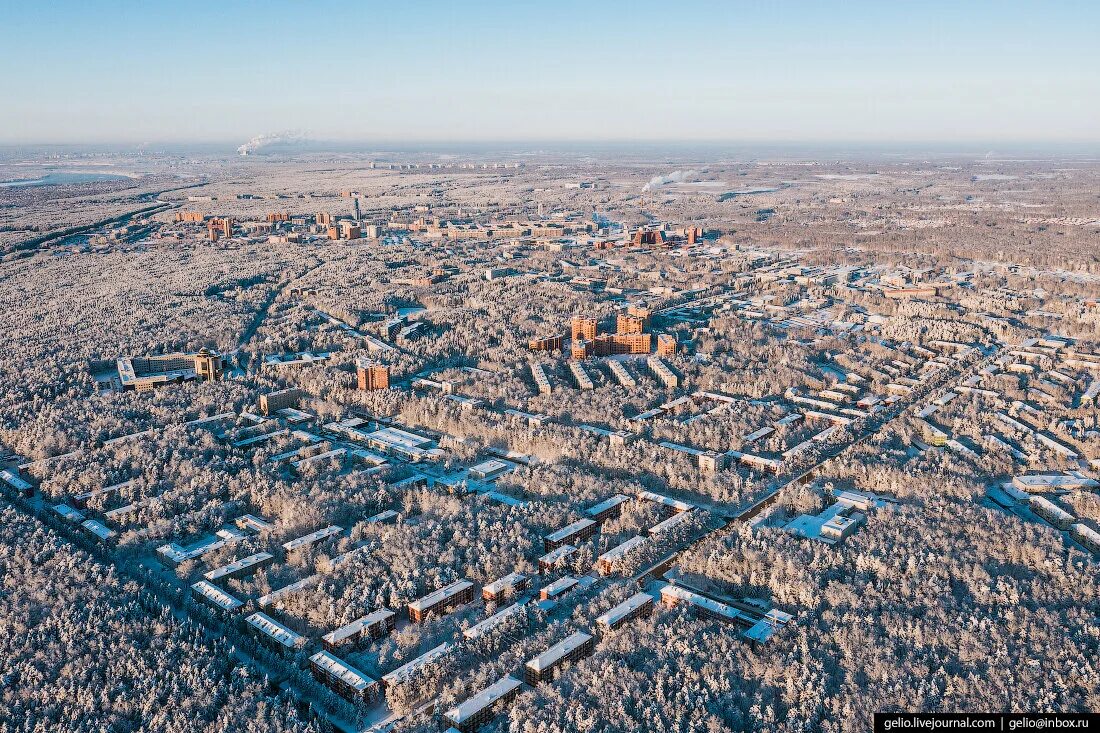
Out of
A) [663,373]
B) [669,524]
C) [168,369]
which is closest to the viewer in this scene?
[669,524]

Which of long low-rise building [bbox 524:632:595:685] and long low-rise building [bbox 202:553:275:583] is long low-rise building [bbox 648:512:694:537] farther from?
long low-rise building [bbox 202:553:275:583]

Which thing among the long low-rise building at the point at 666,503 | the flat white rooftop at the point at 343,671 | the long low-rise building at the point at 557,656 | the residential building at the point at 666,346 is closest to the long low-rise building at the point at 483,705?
the long low-rise building at the point at 557,656

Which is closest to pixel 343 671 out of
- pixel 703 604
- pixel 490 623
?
pixel 490 623

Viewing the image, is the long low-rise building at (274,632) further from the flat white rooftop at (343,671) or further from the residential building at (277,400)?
the residential building at (277,400)

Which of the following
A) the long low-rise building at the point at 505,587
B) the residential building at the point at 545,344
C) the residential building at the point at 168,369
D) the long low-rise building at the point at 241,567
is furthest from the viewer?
the residential building at the point at 545,344

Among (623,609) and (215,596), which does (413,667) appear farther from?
(215,596)

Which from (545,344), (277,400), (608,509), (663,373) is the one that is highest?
(545,344)
